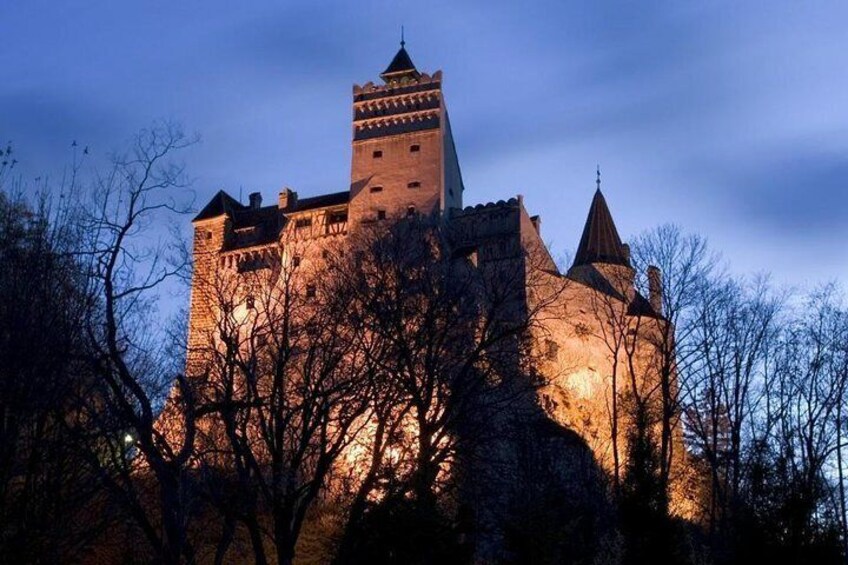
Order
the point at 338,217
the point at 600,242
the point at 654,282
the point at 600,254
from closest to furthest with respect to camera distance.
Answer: the point at 654,282
the point at 338,217
the point at 600,254
the point at 600,242

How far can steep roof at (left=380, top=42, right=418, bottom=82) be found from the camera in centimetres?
5303

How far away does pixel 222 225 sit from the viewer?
172 feet

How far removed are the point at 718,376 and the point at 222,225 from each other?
29.4 metres

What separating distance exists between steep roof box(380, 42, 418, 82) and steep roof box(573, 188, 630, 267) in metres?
12.7

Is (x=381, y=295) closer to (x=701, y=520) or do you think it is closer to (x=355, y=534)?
(x=355, y=534)

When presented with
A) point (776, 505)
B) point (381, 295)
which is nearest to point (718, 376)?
point (776, 505)

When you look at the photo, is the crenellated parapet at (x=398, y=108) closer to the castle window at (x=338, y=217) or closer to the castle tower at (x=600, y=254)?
the castle window at (x=338, y=217)

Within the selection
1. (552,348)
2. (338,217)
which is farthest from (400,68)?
(552,348)

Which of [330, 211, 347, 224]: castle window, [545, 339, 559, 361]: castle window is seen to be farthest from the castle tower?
[330, 211, 347, 224]: castle window

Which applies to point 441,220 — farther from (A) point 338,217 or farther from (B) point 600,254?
(B) point 600,254

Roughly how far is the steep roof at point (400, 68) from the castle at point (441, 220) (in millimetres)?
64

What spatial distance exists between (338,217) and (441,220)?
556 centimetres

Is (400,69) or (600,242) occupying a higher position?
(400,69)

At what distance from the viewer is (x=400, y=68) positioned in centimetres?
5378
